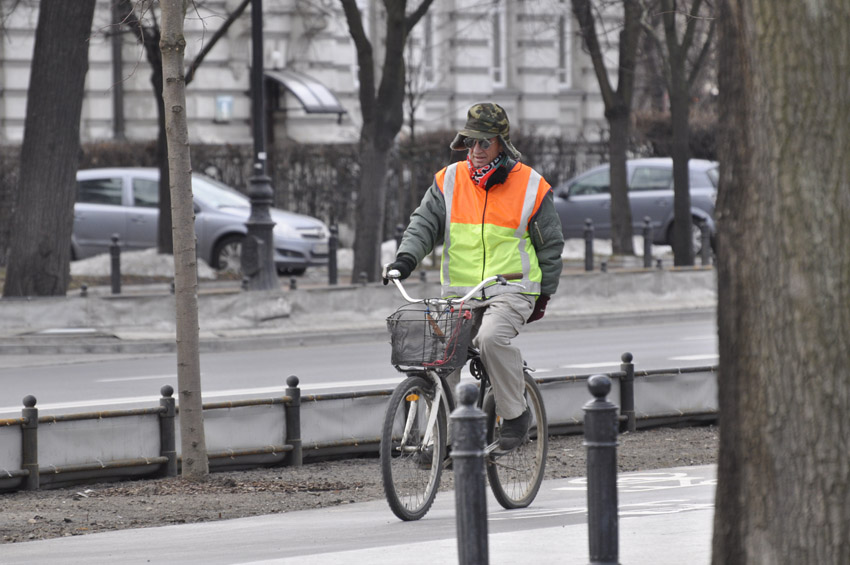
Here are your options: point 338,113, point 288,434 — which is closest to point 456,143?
point 288,434

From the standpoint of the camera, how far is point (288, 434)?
9125 mm

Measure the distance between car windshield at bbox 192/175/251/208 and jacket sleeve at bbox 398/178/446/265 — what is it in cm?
1683

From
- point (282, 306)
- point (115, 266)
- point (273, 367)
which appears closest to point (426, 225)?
point (273, 367)

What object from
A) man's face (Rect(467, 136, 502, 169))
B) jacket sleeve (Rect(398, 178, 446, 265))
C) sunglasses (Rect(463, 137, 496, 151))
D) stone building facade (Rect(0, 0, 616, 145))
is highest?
stone building facade (Rect(0, 0, 616, 145))

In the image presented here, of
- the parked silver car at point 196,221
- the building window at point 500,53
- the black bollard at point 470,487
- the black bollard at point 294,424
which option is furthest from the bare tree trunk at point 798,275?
the building window at point 500,53

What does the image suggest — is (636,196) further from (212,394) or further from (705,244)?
(212,394)

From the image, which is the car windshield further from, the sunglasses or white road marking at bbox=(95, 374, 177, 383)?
the sunglasses

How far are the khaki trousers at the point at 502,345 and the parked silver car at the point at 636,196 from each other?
2095 centimetres

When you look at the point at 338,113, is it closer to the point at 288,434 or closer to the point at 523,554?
the point at 288,434

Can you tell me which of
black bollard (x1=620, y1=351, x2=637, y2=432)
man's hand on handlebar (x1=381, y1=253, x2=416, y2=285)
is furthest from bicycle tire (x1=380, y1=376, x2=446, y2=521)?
black bollard (x1=620, y1=351, x2=637, y2=432)

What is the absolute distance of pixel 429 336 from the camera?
22.4 ft

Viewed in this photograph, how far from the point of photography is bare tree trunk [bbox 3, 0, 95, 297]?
17656 millimetres

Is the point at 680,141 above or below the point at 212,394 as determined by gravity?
above

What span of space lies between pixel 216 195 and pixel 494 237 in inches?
683
